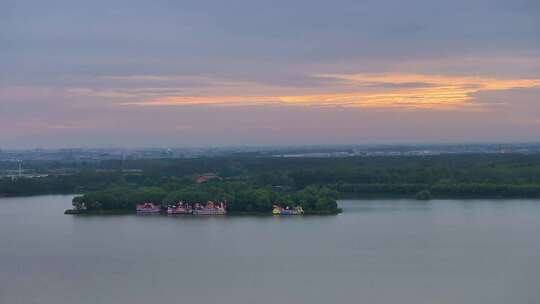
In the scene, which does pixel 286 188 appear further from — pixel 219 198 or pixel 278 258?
pixel 278 258

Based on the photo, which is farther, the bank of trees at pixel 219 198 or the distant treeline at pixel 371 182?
the distant treeline at pixel 371 182

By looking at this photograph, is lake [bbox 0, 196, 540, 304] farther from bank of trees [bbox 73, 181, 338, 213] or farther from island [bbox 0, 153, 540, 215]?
island [bbox 0, 153, 540, 215]

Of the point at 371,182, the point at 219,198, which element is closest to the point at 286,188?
the point at 371,182

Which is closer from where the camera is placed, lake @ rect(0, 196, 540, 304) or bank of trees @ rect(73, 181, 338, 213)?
lake @ rect(0, 196, 540, 304)

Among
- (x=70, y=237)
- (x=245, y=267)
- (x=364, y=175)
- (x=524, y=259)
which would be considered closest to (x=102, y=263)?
(x=245, y=267)

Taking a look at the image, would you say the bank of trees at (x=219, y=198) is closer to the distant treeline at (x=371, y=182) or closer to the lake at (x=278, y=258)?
the lake at (x=278, y=258)

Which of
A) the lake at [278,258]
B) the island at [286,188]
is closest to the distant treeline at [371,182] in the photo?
the island at [286,188]

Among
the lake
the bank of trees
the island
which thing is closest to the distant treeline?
the island

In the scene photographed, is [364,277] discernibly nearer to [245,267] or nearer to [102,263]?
[245,267]
